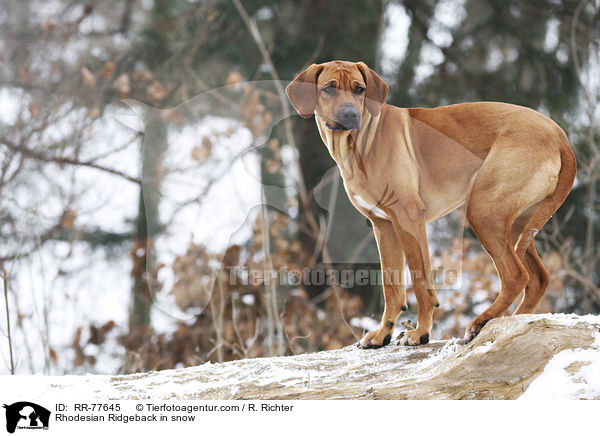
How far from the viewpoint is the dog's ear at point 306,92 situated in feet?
8.60

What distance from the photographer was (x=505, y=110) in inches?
108

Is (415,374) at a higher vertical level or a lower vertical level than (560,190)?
lower

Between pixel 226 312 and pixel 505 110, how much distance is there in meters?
3.40

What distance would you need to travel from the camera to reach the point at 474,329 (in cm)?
258

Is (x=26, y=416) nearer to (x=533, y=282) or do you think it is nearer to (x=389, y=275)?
(x=389, y=275)

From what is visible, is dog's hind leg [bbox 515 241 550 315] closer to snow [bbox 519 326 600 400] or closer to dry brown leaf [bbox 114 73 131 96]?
snow [bbox 519 326 600 400]

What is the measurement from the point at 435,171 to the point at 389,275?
1.71 feet

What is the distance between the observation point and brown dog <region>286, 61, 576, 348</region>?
2.54 metres

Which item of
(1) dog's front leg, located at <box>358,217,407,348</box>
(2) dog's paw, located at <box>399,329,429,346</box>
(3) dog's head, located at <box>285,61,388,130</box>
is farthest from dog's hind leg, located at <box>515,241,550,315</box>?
(3) dog's head, located at <box>285,61,388,130</box>

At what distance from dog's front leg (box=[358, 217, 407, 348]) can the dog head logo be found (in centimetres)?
146

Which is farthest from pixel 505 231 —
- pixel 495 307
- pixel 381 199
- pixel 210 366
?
pixel 210 366

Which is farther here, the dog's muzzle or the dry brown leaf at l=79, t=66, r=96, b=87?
the dry brown leaf at l=79, t=66, r=96, b=87

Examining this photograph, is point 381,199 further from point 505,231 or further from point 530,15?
point 530,15

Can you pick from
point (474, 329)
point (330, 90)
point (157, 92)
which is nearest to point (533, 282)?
point (474, 329)
